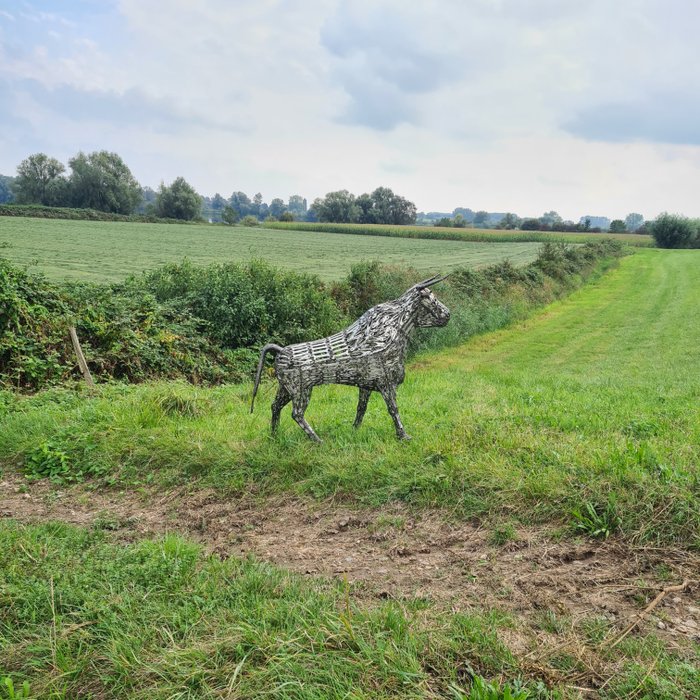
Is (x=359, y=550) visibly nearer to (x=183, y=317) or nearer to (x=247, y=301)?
(x=183, y=317)

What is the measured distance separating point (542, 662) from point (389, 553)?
1589 millimetres

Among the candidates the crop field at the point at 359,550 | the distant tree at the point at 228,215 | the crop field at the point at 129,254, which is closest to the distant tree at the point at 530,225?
the crop field at the point at 129,254

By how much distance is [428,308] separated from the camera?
6.14 meters

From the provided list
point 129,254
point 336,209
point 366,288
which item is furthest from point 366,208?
point 366,288

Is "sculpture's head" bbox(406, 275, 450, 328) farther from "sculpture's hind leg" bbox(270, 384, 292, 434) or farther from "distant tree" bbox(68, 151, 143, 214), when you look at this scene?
"distant tree" bbox(68, 151, 143, 214)

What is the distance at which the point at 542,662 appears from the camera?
122 inches

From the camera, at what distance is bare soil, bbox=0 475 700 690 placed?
3.46 metres

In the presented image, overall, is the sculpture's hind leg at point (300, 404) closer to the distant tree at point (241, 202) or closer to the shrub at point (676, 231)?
the shrub at point (676, 231)

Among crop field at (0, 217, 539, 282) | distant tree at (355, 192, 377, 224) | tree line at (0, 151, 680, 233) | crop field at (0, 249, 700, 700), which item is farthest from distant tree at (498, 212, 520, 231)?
crop field at (0, 249, 700, 700)

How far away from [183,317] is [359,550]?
10722 millimetres

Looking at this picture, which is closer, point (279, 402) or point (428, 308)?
point (428, 308)

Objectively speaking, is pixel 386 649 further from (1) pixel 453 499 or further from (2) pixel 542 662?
(1) pixel 453 499

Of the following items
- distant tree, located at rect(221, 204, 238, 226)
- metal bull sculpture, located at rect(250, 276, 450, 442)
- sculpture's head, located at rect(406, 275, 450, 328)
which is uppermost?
distant tree, located at rect(221, 204, 238, 226)

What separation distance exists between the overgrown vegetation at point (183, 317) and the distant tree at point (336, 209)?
7759cm
